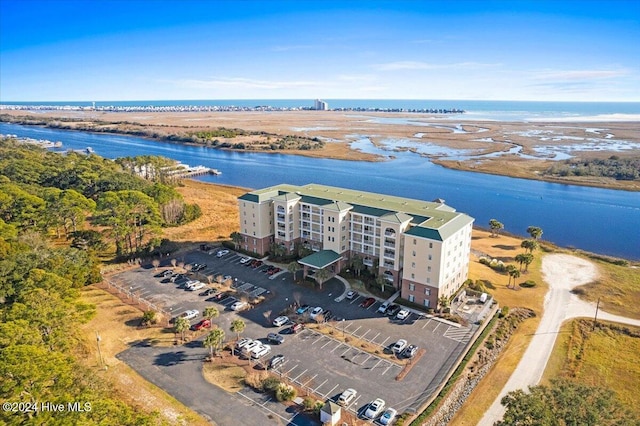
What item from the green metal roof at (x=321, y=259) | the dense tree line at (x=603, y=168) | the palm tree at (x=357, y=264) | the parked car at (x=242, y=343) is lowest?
the parked car at (x=242, y=343)

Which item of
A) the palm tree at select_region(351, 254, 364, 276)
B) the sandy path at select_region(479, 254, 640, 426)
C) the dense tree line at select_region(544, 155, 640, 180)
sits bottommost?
the sandy path at select_region(479, 254, 640, 426)

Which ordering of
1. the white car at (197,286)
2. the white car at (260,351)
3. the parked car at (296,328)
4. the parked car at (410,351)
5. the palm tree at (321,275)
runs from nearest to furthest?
the white car at (260,351)
the parked car at (410,351)
the parked car at (296,328)
the palm tree at (321,275)
the white car at (197,286)

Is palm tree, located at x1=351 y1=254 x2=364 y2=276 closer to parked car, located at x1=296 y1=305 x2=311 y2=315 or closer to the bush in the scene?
parked car, located at x1=296 y1=305 x2=311 y2=315

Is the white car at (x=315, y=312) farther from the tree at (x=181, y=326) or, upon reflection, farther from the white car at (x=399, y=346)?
the tree at (x=181, y=326)

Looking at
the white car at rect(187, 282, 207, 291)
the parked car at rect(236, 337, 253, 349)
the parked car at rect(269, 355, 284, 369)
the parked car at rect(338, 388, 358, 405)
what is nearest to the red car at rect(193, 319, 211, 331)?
the parked car at rect(236, 337, 253, 349)

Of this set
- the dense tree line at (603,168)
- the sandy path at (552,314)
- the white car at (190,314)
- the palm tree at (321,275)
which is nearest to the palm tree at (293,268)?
the palm tree at (321,275)

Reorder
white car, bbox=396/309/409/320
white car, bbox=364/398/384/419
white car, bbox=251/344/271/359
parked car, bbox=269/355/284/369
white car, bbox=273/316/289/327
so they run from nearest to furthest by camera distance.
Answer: white car, bbox=364/398/384/419 → parked car, bbox=269/355/284/369 → white car, bbox=251/344/271/359 → white car, bbox=273/316/289/327 → white car, bbox=396/309/409/320
